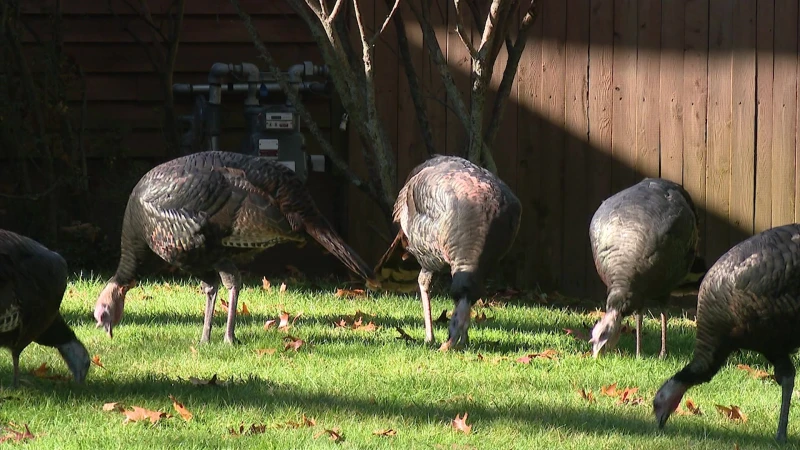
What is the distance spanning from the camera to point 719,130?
10.7 m

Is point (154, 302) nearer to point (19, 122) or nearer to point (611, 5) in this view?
point (19, 122)

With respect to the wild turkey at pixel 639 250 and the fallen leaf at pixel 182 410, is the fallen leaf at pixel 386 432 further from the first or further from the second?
the wild turkey at pixel 639 250

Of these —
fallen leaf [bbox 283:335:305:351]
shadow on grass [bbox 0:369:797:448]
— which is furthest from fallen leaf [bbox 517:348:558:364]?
fallen leaf [bbox 283:335:305:351]

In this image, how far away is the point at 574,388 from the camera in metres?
6.59

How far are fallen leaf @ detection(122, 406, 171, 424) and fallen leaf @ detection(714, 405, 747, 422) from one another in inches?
111

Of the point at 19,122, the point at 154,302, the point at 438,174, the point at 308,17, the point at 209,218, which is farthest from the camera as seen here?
the point at 19,122

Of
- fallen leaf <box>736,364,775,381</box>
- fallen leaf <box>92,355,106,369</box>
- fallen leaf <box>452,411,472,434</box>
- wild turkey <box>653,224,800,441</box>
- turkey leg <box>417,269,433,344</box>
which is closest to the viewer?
fallen leaf <box>452,411,472,434</box>

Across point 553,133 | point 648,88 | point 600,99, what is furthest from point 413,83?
point 648,88

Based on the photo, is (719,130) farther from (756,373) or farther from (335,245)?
(335,245)

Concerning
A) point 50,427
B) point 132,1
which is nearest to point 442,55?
point 132,1

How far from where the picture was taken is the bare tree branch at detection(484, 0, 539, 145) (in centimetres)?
985

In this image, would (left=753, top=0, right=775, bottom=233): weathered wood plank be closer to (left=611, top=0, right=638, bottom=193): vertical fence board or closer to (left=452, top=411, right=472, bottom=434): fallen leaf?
(left=611, top=0, right=638, bottom=193): vertical fence board

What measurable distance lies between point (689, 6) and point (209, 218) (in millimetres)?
5422

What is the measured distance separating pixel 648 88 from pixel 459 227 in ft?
12.9
